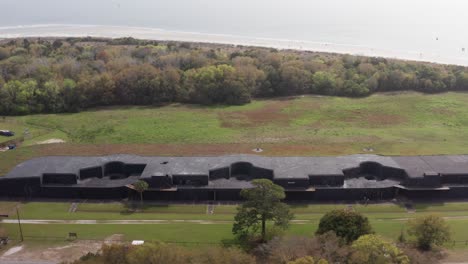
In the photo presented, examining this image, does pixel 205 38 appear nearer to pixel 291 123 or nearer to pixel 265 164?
pixel 291 123

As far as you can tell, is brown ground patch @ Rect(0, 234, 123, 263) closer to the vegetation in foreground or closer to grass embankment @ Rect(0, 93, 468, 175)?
the vegetation in foreground

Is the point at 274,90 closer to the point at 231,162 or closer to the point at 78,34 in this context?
the point at 231,162

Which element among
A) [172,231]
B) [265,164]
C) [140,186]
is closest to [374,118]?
[265,164]

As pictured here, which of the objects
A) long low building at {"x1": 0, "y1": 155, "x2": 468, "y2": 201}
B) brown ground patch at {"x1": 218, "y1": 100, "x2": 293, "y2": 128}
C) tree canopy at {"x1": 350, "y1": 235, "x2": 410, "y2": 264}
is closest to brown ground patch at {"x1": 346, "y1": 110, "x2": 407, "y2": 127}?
brown ground patch at {"x1": 218, "y1": 100, "x2": 293, "y2": 128}

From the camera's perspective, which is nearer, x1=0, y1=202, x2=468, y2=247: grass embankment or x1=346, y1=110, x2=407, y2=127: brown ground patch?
x1=0, y1=202, x2=468, y2=247: grass embankment

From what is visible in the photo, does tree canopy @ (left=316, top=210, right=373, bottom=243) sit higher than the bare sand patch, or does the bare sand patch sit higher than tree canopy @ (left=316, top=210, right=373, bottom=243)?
the bare sand patch

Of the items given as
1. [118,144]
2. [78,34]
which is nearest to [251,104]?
[118,144]

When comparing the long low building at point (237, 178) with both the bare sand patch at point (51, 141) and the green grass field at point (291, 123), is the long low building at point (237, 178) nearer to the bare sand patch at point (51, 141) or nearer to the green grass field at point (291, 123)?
the green grass field at point (291, 123)
